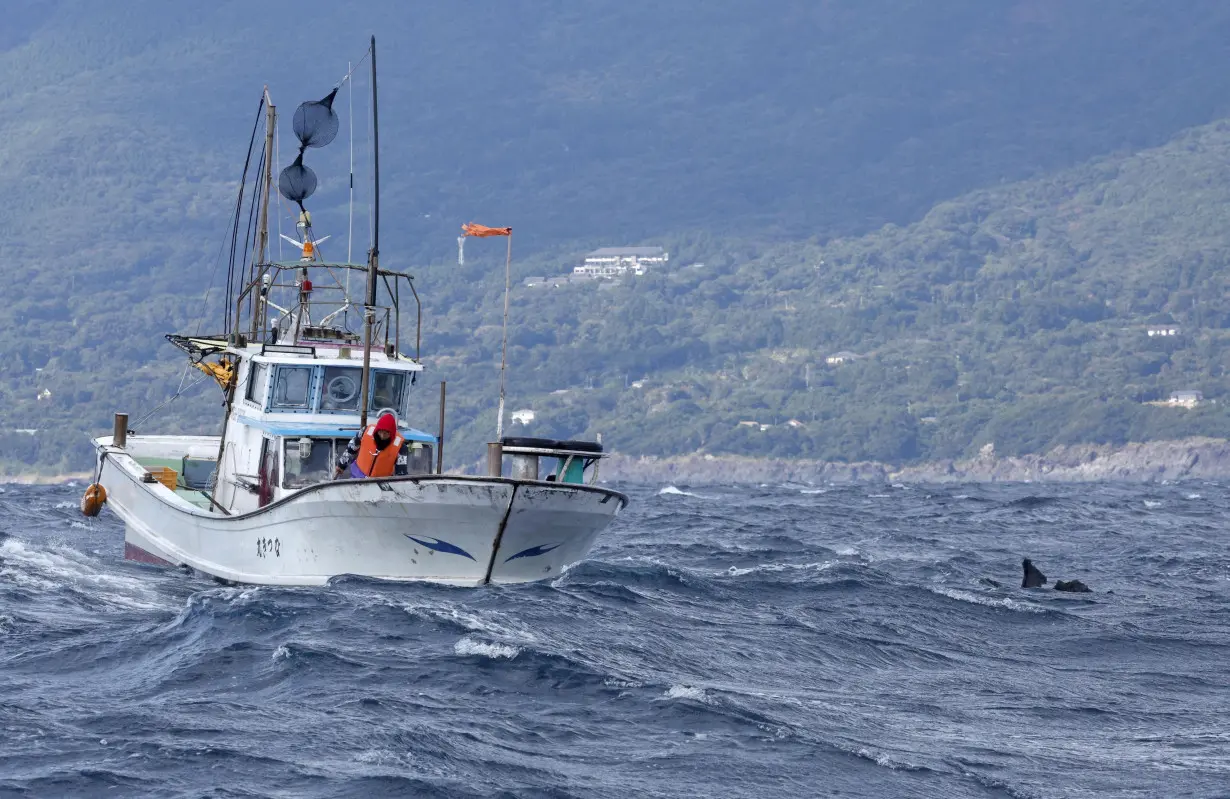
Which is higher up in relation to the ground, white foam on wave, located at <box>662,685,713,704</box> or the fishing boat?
the fishing boat

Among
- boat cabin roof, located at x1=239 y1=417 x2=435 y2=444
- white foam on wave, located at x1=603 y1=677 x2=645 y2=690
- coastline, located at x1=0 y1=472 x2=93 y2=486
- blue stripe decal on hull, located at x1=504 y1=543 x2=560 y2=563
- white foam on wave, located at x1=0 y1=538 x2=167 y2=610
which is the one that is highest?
boat cabin roof, located at x1=239 y1=417 x2=435 y2=444

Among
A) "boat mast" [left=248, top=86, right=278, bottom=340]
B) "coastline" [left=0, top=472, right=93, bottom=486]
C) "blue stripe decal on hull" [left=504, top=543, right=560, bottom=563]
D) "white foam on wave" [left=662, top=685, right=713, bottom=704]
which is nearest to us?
"white foam on wave" [left=662, top=685, right=713, bottom=704]

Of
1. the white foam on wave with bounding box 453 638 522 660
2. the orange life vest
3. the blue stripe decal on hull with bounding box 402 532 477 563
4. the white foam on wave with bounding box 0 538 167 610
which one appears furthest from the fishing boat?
the white foam on wave with bounding box 453 638 522 660

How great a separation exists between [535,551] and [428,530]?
1.66m

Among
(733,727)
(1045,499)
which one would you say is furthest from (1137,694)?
(1045,499)

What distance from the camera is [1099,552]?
44.6 metres

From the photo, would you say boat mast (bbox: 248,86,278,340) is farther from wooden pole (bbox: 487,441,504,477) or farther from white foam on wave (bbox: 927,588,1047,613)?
white foam on wave (bbox: 927,588,1047,613)

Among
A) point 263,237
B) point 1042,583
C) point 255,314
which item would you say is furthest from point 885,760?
point 263,237

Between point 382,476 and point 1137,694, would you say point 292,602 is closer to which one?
point 382,476

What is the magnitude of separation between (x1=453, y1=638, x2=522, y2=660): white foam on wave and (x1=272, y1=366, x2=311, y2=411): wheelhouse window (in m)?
9.05

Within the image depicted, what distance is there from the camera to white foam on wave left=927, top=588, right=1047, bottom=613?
29.2 m

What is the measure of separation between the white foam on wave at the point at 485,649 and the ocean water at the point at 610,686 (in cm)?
6

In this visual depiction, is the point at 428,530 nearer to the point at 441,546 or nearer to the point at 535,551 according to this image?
the point at 441,546

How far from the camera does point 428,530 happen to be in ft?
82.2
